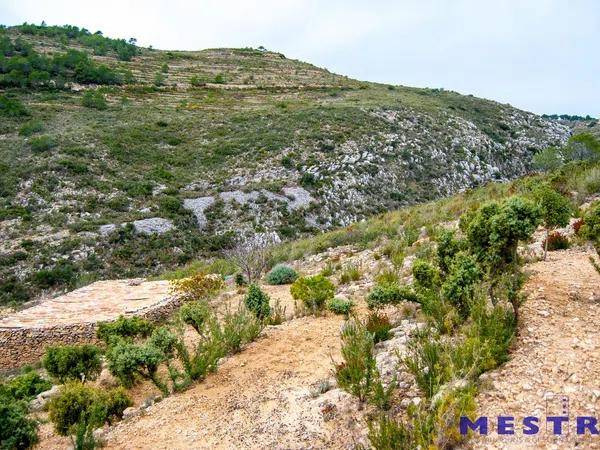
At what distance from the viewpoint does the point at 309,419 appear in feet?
15.5

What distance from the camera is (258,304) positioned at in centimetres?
830

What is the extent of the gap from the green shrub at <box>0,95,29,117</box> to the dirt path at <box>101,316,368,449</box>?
35.6 metres

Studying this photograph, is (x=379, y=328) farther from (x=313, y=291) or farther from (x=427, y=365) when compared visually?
(x=313, y=291)

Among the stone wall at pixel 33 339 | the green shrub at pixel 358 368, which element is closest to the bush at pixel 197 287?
the stone wall at pixel 33 339

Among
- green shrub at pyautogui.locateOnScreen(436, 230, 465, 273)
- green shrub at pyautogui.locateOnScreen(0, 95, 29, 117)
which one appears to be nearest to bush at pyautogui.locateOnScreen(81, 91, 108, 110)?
green shrub at pyautogui.locateOnScreen(0, 95, 29, 117)

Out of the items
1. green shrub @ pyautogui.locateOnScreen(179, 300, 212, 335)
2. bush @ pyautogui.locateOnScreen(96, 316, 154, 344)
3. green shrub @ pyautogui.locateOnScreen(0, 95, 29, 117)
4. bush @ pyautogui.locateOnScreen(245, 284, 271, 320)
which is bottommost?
bush @ pyautogui.locateOnScreen(96, 316, 154, 344)

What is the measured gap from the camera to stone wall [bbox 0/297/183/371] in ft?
34.1

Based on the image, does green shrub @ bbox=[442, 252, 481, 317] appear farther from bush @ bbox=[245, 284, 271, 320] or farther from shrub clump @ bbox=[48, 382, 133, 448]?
shrub clump @ bbox=[48, 382, 133, 448]

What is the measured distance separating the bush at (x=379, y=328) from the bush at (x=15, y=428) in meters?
4.33

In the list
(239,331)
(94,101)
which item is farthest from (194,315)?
(94,101)

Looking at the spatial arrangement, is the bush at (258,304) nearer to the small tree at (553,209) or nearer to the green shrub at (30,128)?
the small tree at (553,209)

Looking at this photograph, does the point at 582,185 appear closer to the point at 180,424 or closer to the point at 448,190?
the point at 180,424

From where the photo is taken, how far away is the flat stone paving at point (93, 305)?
10961 mm

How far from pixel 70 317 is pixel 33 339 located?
37.0 inches
